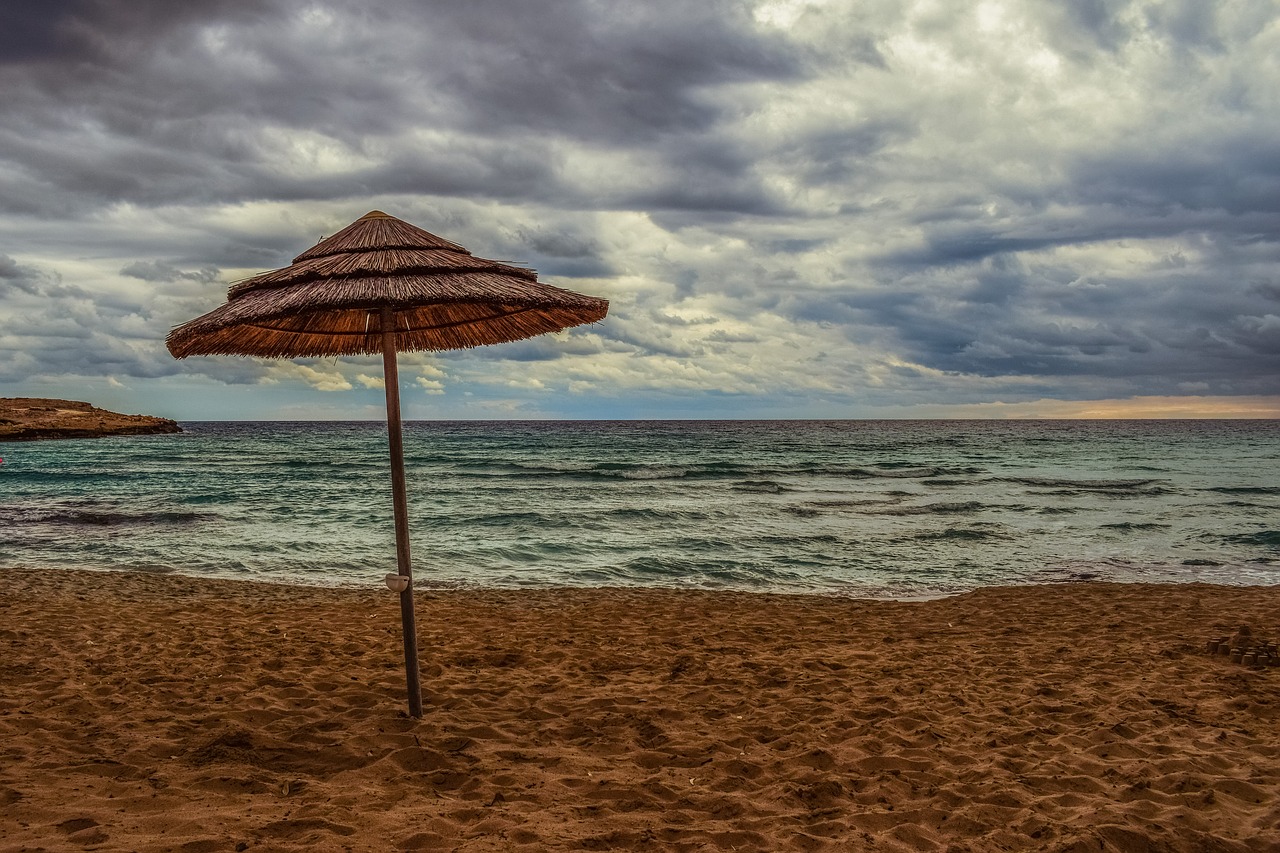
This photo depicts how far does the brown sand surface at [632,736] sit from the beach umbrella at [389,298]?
109 cm

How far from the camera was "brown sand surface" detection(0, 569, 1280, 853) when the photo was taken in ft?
12.8

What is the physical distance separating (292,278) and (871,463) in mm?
38635

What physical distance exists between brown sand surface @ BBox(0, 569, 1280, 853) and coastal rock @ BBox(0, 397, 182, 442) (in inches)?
2641

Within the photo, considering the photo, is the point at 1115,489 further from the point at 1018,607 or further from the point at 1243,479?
the point at 1018,607

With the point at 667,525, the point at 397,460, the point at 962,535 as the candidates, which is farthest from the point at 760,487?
the point at 397,460

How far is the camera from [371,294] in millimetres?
4285

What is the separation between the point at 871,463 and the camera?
40.2 metres

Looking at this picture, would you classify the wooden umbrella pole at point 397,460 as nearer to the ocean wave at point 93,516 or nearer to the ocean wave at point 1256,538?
the ocean wave at point 93,516

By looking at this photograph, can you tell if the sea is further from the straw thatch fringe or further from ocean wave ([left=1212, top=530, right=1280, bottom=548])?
the straw thatch fringe

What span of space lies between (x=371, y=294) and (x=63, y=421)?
78.8 m

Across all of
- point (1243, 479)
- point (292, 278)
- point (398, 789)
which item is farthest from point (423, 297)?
point (1243, 479)

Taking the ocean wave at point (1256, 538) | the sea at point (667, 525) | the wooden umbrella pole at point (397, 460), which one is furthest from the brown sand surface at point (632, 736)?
the ocean wave at point (1256, 538)

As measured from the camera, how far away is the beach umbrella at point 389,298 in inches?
172

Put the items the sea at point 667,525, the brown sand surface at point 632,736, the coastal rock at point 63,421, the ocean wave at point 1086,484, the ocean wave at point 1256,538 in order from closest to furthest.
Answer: the brown sand surface at point 632,736 → the sea at point 667,525 → the ocean wave at point 1256,538 → the ocean wave at point 1086,484 → the coastal rock at point 63,421
